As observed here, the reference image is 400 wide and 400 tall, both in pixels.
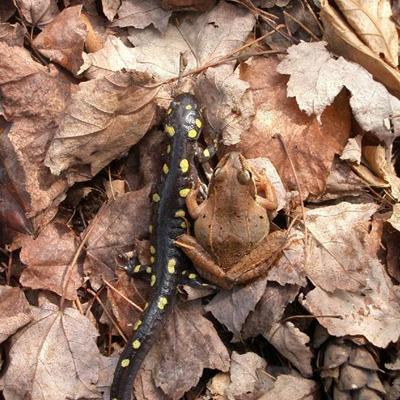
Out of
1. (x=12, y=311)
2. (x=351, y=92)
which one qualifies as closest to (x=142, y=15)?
(x=351, y=92)

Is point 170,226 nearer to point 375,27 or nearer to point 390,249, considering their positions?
point 390,249

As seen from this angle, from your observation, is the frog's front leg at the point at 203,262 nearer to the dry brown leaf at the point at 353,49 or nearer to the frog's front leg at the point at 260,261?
the frog's front leg at the point at 260,261

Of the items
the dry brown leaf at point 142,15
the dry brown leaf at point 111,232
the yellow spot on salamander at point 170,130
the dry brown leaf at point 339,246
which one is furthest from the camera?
the dry brown leaf at point 142,15

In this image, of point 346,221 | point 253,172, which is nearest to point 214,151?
point 253,172

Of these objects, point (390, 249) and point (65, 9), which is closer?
point (390, 249)

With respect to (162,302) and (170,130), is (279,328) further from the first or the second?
(170,130)

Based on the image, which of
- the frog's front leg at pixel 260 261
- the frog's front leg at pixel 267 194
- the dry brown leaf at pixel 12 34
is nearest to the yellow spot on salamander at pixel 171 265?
the frog's front leg at pixel 260 261
